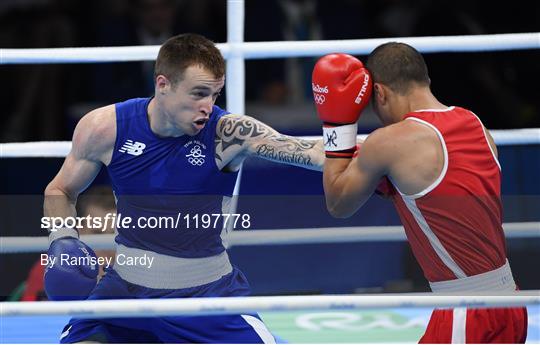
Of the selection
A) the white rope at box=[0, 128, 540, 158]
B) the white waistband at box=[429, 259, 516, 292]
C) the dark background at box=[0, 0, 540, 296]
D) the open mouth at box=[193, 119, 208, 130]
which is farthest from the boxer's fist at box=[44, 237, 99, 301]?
the dark background at box=[0, 0, 540, 296]

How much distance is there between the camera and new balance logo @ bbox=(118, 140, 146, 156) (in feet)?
10.2

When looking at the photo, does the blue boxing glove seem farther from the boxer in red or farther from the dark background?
the dark background

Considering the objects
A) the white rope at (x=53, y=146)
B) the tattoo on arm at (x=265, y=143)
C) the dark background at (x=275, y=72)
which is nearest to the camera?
the tattoo on arm at (x=265, y=143)

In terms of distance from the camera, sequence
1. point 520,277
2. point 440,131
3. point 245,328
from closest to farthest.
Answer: point 440,131 < point 245,328 < point 520,277

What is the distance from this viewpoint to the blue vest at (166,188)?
309cm

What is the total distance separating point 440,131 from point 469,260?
13.8 inches

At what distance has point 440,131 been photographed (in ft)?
9.25

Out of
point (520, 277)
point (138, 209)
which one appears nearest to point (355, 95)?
point (138, 209)

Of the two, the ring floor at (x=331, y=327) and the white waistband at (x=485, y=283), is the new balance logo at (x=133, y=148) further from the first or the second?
the white waistband at (x=485, y=283)

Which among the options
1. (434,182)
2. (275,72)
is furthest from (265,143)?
(275,72)

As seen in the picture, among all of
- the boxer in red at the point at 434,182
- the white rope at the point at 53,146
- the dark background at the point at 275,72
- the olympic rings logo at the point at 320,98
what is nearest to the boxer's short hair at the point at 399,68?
the boxer in red at the point at 434,182

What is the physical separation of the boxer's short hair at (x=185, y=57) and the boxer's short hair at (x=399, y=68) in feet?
1.51

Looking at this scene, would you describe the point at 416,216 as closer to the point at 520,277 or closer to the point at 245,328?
the point at 245,328

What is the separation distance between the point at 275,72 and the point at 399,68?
3148 millimetres
